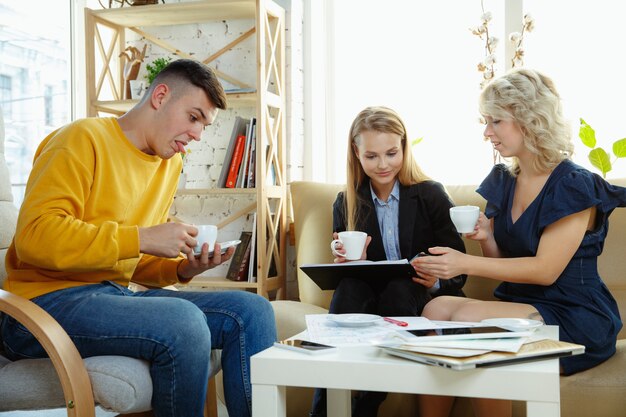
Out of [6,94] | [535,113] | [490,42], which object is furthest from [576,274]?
[6,94]

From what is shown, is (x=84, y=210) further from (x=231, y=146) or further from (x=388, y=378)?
(x=231, y=146)

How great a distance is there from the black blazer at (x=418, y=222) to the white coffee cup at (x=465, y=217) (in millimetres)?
449

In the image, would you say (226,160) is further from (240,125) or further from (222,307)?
(222,307)

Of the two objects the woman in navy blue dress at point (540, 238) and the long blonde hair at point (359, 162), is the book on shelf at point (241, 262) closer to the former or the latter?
the long blonde hair at point (359, 162)

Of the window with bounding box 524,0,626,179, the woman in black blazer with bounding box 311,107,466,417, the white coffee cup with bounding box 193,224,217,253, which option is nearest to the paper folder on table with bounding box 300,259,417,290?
the woman in black blazer with bounding box 311,107,466,417

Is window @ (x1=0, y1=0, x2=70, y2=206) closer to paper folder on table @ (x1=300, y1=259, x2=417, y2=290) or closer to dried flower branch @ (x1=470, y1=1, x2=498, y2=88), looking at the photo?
paper folder on table @ (x1=300, y1=259, x2=417, y2=290)

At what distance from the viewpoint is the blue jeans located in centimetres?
168

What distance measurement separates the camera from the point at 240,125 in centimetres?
331

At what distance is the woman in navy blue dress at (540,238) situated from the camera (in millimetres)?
2033

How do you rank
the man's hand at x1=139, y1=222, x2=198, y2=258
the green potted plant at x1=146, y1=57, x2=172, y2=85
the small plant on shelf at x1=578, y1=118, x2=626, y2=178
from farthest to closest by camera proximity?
the green potted plant at x1=146, y1=57, x2=172, y2=85, the small plant on shelf at x1=578, y1=118, x2=626, y2=178, the man's hand at x1=139, y1=222, x2=198, y2=258

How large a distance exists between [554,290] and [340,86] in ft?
6.08

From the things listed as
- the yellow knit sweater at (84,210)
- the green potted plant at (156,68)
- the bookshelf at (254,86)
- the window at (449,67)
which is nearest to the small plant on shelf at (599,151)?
the window at (449,67)

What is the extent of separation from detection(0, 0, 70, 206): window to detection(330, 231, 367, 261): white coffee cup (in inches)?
69.1

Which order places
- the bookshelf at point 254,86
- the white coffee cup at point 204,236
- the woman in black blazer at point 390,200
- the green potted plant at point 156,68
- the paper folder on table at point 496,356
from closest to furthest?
the paper folder on table at point 496,356, the white coffee cup at point 204,236, the woman in black blazer at point 390,200, the bookshelf at point 254,86, the green potted plant at point 156,68
